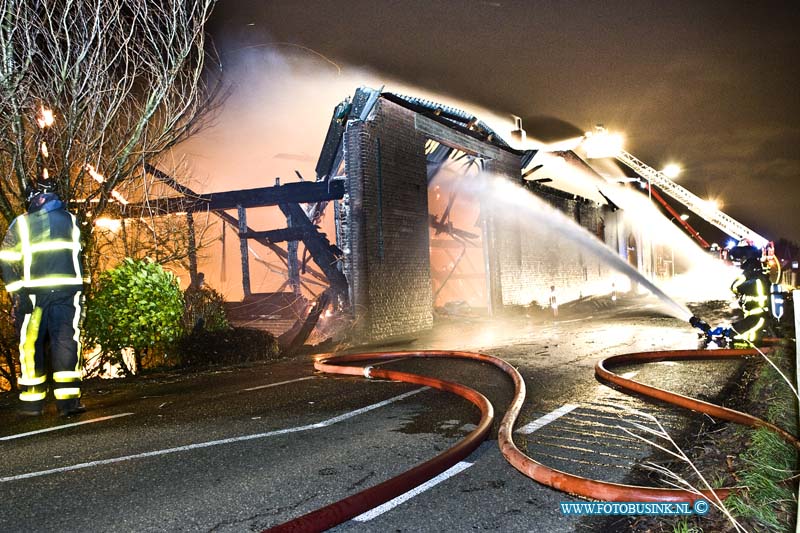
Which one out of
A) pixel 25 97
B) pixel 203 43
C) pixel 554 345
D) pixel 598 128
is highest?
pixel 598 128

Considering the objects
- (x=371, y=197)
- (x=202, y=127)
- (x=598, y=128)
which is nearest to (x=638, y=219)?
(x=598, y=128)

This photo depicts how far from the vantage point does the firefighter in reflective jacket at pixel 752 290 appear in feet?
25.0

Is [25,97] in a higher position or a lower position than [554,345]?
higher

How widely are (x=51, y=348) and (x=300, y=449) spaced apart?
10.0 ft

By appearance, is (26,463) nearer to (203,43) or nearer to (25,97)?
(25,97)

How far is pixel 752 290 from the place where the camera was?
7.73 metres

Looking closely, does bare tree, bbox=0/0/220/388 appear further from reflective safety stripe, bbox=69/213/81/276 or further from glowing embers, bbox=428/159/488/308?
glowing embers, bbox=428/159/488/308

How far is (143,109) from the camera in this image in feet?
25.4

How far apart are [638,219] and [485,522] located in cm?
3429

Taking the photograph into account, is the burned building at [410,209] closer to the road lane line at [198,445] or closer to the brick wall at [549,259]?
the brick wall at [549,259]

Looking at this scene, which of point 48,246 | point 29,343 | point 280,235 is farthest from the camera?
point 280,235

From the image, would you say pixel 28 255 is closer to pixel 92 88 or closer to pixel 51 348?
pixel 51 348

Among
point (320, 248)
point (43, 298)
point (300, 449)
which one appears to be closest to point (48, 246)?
point (43, 298)

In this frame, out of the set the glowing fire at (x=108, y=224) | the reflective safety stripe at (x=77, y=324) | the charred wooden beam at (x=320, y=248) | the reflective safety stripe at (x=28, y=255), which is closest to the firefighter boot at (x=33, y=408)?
the reflective safety stripe at (x=77, y=324)
